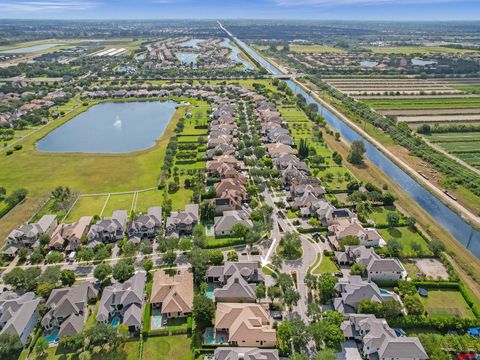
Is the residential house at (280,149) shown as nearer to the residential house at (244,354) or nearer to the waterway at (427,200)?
the waterway at (427,200)

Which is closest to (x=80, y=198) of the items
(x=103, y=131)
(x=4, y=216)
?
(x=4, y=216)

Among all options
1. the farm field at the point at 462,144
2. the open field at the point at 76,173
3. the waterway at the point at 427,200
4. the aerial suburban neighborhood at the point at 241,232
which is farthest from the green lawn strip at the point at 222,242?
the farm field at the point at 462,144

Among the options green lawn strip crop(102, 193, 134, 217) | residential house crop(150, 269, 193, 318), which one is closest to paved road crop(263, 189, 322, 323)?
residential house crop(150, 269, 193, 318)

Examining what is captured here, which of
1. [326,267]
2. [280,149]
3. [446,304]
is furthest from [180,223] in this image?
[446,304]

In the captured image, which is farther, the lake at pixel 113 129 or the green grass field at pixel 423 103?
the green grass field at pixel 423 103

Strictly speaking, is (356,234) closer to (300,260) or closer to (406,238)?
(406,238)
